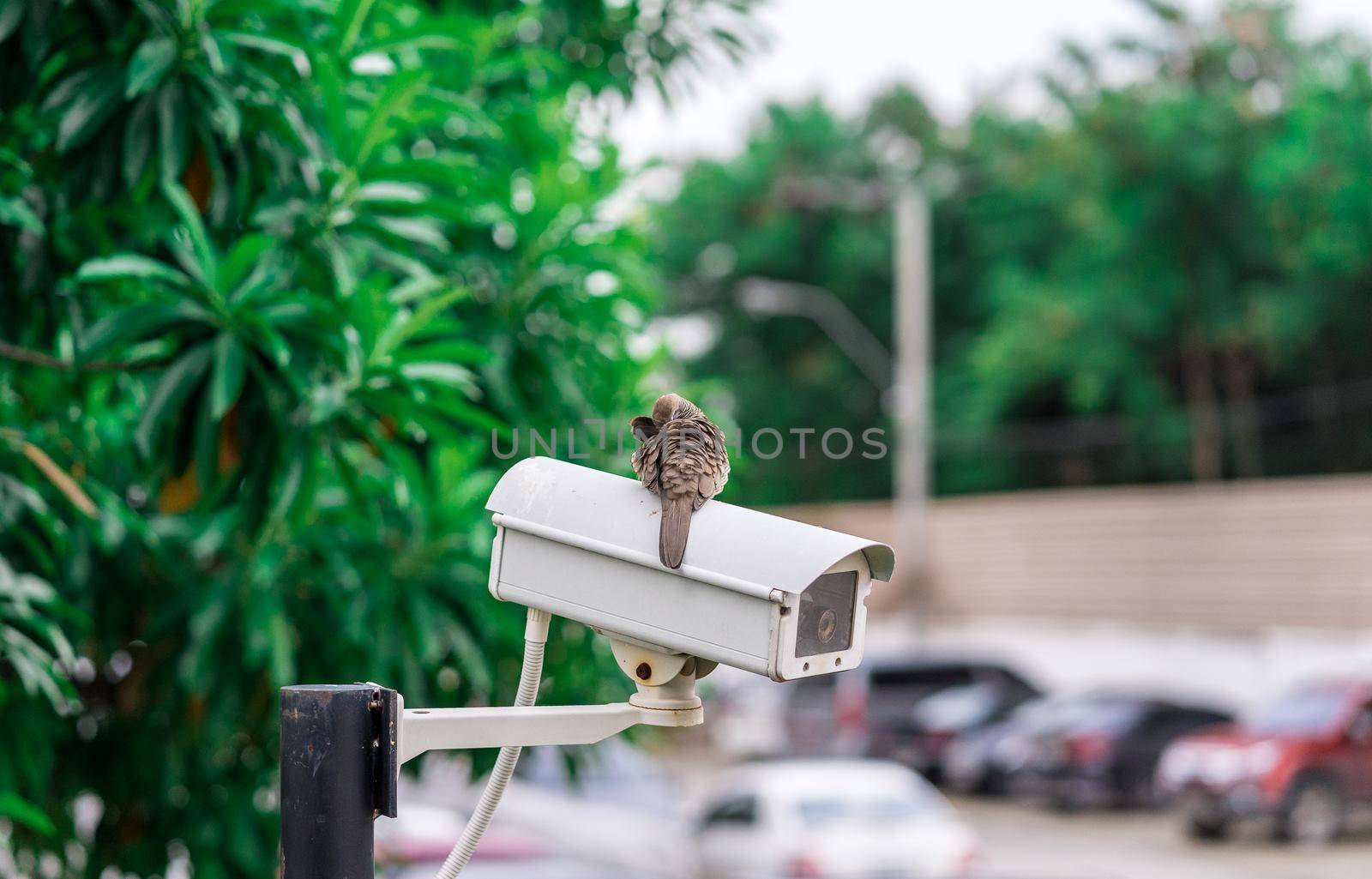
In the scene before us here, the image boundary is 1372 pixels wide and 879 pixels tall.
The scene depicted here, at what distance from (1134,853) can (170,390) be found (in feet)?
45.2

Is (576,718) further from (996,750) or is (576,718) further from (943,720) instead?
(943,720)

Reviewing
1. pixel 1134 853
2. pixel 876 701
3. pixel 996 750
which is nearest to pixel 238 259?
pixel 1134 853

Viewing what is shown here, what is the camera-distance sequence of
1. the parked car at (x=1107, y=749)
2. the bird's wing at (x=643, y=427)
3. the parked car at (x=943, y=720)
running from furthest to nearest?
the parked car at (x=943, y=720)
the parked car at (x=1107, y=749)
the bird's wing at (x=643, y=427)

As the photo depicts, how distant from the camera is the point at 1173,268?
25.2 metres

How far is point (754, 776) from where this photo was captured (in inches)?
479

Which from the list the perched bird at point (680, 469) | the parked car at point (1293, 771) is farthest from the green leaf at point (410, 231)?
the parked car at point (1293, 771)

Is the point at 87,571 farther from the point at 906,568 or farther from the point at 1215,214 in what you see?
the point at 1215,214

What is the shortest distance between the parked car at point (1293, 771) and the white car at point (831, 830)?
4.27 metres

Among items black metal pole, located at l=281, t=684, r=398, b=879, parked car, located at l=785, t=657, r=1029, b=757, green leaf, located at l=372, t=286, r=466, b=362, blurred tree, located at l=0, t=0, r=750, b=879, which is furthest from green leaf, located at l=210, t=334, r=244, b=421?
parked car, located at l=785, t=657, r=1029, b=757

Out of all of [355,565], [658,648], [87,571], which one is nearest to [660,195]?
[355,565]

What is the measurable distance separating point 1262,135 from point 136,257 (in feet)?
79.6

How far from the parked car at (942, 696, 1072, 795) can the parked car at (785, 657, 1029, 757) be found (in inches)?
36.9

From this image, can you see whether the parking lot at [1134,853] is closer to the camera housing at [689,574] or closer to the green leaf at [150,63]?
the green leaf at [150,63]

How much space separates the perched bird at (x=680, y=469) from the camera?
167 centimetres
